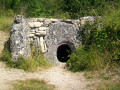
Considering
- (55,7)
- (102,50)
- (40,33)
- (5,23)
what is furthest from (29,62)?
(55,7)

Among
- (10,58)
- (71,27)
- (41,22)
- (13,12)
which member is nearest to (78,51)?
(71,27)

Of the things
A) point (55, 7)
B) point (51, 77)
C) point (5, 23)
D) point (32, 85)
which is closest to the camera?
point (32, 85)

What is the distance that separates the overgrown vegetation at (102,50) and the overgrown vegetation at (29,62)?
3.11 ft

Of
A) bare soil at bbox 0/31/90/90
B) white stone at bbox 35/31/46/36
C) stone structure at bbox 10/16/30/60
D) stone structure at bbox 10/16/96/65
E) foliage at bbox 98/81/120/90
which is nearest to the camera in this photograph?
A: foliage at bbox 98/81/120/90

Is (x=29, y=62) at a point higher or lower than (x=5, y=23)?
lower

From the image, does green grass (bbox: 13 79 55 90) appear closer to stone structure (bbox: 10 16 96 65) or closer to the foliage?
the foliage

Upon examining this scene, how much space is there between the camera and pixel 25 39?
20.1 feet

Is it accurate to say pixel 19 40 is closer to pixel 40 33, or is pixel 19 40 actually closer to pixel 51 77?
pixel 40 33

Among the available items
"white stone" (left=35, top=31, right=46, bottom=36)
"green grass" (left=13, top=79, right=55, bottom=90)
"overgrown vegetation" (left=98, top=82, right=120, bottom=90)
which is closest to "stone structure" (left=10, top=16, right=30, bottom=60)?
"white stone" (left=35, top=31, right=46, bottom=36)

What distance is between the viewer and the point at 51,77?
5254 mm

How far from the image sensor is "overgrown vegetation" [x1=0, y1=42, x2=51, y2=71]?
18.4ft

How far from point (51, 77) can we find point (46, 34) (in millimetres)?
1977

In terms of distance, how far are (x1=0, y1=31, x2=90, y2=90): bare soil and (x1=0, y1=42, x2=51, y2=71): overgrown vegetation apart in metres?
0.19

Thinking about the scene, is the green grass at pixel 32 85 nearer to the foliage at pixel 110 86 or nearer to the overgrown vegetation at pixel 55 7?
the foliage at pixel 110 86
